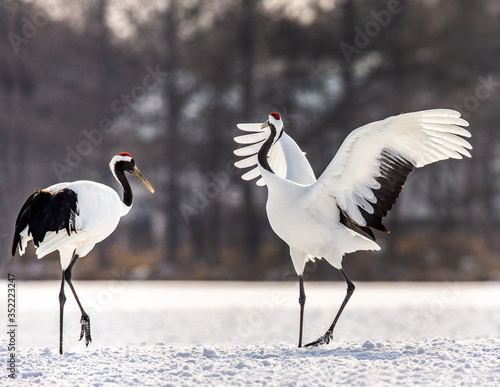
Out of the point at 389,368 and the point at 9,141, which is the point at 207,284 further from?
the point at 389,368

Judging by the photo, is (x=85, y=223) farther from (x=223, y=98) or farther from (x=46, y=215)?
(x=223, y=98)

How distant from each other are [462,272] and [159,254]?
28.3 feet

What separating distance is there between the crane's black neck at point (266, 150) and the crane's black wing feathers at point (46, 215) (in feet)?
5.68

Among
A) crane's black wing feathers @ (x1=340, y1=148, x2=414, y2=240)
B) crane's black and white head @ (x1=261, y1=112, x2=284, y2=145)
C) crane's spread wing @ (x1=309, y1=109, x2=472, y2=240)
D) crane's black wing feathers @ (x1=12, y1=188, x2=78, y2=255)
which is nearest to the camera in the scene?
crane's spread wing @ (x1=309, y1=109, x2=472, y2=240)

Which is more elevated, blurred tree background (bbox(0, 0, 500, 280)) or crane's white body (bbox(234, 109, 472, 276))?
blurred tree background (bbox(0, 0, 500, 280))

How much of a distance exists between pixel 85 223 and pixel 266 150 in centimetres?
179

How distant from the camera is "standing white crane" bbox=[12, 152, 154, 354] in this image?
6.12 m

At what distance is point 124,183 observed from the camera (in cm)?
728

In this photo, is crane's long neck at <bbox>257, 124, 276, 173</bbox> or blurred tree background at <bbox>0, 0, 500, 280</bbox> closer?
crane's long neck at <bbox>257, 124, 276, 173</bbox>

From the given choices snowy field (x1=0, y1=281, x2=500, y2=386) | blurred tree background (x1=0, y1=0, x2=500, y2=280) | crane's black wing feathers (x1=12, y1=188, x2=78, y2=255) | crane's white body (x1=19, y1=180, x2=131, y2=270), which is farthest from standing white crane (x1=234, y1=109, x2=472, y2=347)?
blurred tree background (x1=0, y1=0, x2=500, y2=280)

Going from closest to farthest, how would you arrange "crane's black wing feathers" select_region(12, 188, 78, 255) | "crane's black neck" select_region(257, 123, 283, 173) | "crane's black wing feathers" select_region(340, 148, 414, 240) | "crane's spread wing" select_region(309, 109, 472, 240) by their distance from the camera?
"crane's spread wing" select_region(309, 109, 472, 240)
"crane's black wing feathers" select_region(12, 188, 78, 255)
"crane's black wing feathers" select_region(340, 148, 414, 240)
"crane's black neck" select_region(257, 123, 283, 173)

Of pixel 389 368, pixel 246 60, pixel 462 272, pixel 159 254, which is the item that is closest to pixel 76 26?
pixel 246 60

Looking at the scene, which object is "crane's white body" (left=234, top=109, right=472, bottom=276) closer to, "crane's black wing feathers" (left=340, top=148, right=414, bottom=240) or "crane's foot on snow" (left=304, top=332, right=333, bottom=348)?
"crane's black wing feathers" (left=340, top=148, right=414, bottom=240)

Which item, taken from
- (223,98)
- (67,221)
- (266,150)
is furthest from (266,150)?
(223,98)
